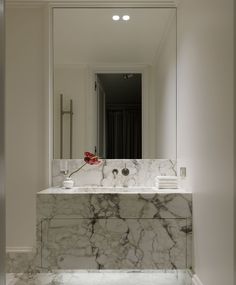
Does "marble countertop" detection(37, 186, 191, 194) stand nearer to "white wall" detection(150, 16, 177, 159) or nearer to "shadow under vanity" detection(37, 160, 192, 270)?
"shadow under vanity" detection(37, 160, 192, 270)

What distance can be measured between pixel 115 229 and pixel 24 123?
4.37ft

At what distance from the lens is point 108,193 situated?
2.62m

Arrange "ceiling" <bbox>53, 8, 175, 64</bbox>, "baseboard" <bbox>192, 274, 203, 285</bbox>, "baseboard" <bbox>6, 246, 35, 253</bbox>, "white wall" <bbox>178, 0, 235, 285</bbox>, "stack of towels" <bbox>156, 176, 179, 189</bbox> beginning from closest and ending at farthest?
"white wall" <bbox>178, 0, 235, 285</bbox> → "baseboard" <bbox>192, 274, 203, 285</bbox> → "stack of towels" <bbox>156, 176, 179, 189</bbox> → "baseboard" <bbox>6, 246, 35, 253</bbox> → "ceiling" <bbox>53, 8, 175, 64</bbox>

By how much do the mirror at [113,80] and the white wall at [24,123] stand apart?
0.55 feet

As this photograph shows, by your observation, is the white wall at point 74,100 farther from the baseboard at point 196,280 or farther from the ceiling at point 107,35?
the baseboard at point 196,280

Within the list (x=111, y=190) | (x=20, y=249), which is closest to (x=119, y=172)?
(x=111, y=190)

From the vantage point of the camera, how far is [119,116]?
3.22m

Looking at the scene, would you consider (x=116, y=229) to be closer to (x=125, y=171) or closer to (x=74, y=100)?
(x=125, y=171)

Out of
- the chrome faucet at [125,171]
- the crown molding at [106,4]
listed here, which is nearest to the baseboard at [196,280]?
the chrome faucet at [125,171]

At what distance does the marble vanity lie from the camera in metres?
2.60

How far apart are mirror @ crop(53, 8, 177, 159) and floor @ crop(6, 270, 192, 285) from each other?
1.05 m

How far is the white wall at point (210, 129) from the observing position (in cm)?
173

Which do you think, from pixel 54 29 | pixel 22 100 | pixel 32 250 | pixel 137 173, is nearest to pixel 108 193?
pixel 137 173

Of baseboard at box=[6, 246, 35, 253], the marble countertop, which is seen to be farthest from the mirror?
baseboard at box=[6, 246, 35, 253]
